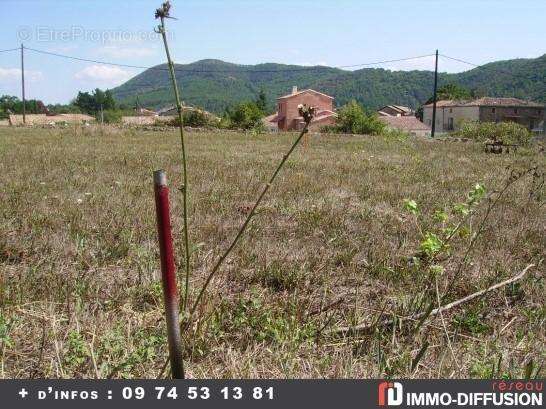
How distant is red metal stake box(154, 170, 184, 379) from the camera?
1346 millimetres

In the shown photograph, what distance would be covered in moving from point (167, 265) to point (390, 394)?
851mm

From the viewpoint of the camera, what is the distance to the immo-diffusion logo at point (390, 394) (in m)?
1.56

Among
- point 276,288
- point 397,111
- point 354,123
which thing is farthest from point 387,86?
point 276,288

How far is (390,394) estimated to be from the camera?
1579 mm

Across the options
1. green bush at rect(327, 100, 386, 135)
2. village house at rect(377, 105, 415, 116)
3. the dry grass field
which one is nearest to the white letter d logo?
the dry grass field

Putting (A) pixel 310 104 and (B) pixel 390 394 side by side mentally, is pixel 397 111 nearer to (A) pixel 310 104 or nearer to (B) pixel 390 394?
(B) pixel 390 394

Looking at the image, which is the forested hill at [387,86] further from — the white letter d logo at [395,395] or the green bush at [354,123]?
the white letter d logo at [395,395]

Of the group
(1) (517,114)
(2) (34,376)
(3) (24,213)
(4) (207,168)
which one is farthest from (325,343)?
(1) (517,114)

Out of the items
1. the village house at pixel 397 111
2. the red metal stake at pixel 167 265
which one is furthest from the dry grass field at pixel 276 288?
the village house at pixel 397 111

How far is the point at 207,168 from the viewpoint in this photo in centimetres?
1002

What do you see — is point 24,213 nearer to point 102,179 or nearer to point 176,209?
point 176,209

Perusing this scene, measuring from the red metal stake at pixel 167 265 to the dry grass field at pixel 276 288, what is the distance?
0.60 metres

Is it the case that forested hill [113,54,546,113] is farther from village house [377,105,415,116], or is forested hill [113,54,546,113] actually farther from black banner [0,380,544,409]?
black banner [0,380,544,409]

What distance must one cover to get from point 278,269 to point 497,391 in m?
1.89
